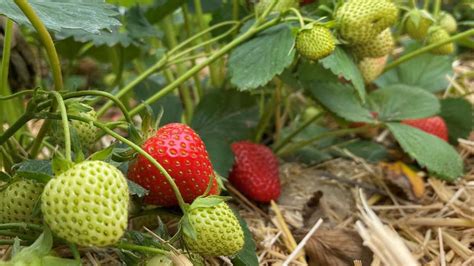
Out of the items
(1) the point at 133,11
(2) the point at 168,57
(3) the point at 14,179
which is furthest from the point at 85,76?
(3) the point at 14,179

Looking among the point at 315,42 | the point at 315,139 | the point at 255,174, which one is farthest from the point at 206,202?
→ the point at 315,139

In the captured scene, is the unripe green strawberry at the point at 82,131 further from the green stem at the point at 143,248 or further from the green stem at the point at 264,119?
the green stem at the point at 264,119

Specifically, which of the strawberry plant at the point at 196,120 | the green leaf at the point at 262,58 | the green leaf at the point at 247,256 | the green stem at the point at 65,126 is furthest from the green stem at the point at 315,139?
the green stem at the point at 65,126

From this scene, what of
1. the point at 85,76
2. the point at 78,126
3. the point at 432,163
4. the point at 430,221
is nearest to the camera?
the point at 78,126

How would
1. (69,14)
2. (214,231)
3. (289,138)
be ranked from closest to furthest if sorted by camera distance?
(214,231) < (69,14) < (289,138)

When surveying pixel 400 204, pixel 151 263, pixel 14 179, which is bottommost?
pixel 400 204

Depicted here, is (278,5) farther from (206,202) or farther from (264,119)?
(206,202)

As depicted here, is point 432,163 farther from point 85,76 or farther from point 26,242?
point 85,76
